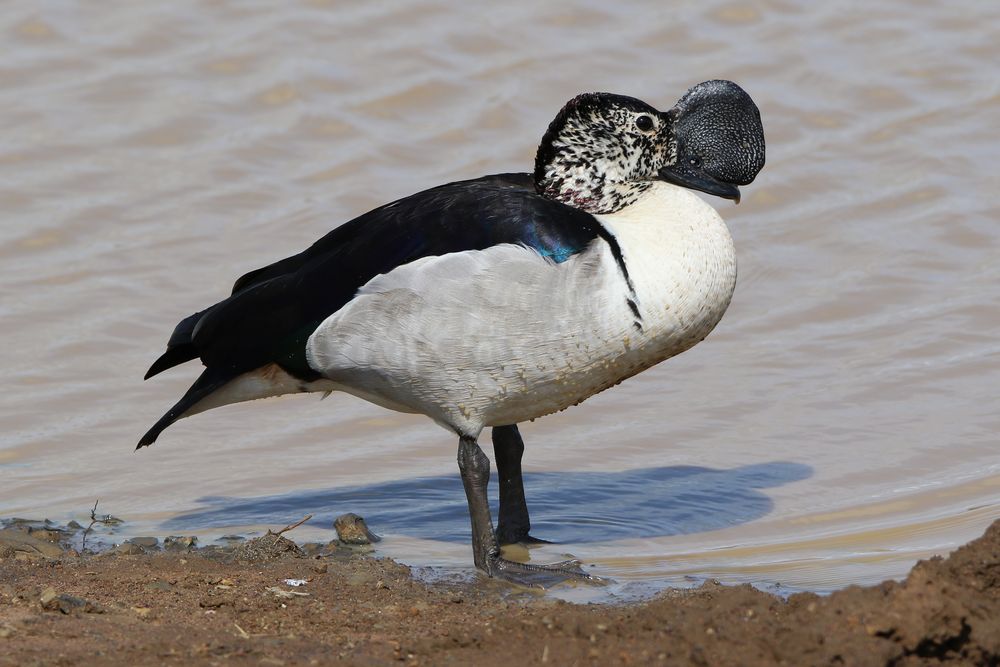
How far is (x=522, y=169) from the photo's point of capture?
10898 mm

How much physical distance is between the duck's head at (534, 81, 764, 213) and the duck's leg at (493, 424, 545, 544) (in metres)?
1.11

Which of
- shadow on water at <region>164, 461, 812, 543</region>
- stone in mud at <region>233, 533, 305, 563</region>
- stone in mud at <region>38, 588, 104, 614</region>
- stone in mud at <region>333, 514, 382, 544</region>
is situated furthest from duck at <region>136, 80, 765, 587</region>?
stone in mud at <region>38, 588, 104, 614</region>

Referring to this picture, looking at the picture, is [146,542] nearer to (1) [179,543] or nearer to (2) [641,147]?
(1) [179,543]

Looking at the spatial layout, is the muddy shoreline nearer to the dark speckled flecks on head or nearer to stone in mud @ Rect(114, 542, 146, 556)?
stone in mud @ Rect(114, 542, 146, 556)

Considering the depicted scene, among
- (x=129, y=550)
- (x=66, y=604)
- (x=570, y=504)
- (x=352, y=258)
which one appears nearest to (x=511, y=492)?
(x=570, y=504)

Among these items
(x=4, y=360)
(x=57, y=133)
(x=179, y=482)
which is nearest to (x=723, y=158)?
(x=179, y=482)

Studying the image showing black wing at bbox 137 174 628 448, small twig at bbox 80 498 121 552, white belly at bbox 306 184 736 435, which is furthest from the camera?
small twig at bbox 80 498 121 552

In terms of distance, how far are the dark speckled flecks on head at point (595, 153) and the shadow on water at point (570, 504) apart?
1.48m

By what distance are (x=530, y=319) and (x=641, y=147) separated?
979 millimetres

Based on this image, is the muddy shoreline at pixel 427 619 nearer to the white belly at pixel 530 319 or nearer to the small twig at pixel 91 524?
the small twig at pixel 91 524

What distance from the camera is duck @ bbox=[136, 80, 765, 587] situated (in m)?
5.98

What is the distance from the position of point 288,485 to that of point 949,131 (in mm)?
6218

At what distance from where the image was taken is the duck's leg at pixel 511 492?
6.80 meters

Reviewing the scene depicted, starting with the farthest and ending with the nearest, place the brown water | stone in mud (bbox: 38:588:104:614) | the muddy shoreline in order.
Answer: the brown water → stone in mud (bbox: 38:588:104:614) → the muddy shoreline
